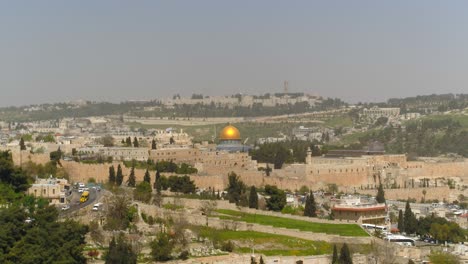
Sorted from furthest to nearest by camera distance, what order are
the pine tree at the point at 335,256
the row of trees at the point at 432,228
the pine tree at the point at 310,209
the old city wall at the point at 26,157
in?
the old city wall at the point at 26,157, the pine tree at the point at 310,209, the row of trees at the point at 432,228, the pine tree at the point at 335,256

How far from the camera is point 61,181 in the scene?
44.8 meters

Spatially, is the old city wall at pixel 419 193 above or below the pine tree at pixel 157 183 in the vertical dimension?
below

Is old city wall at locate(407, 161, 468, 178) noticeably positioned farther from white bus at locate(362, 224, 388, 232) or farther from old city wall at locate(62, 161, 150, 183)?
white bus at locate(362, 224, 388, 232)

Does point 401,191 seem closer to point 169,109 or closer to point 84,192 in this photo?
point 84,192

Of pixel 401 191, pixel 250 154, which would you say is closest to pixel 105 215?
pixel 401 191

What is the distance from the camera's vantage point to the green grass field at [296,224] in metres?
37.3

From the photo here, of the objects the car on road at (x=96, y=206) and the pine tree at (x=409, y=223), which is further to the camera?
the pine tree at (x=409, y=223)

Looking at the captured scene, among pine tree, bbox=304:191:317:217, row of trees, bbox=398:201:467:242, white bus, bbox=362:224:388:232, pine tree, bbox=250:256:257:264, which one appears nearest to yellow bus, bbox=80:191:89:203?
pine tree, bbox=304:191:317:217

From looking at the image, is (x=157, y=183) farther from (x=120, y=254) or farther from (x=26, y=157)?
(x=120, y=254)

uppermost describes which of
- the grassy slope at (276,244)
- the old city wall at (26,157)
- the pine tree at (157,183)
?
the old city wall at (26,157)

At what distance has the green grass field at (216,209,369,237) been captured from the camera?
3728cm

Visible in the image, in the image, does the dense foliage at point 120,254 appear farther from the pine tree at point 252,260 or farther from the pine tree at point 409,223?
the pine tree at point 409,223

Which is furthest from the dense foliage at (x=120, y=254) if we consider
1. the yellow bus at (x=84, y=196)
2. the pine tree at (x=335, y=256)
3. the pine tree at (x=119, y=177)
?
the pine tree at (x=119, y=177)

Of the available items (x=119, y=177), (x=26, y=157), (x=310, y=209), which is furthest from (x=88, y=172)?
(x=310, y=209)
